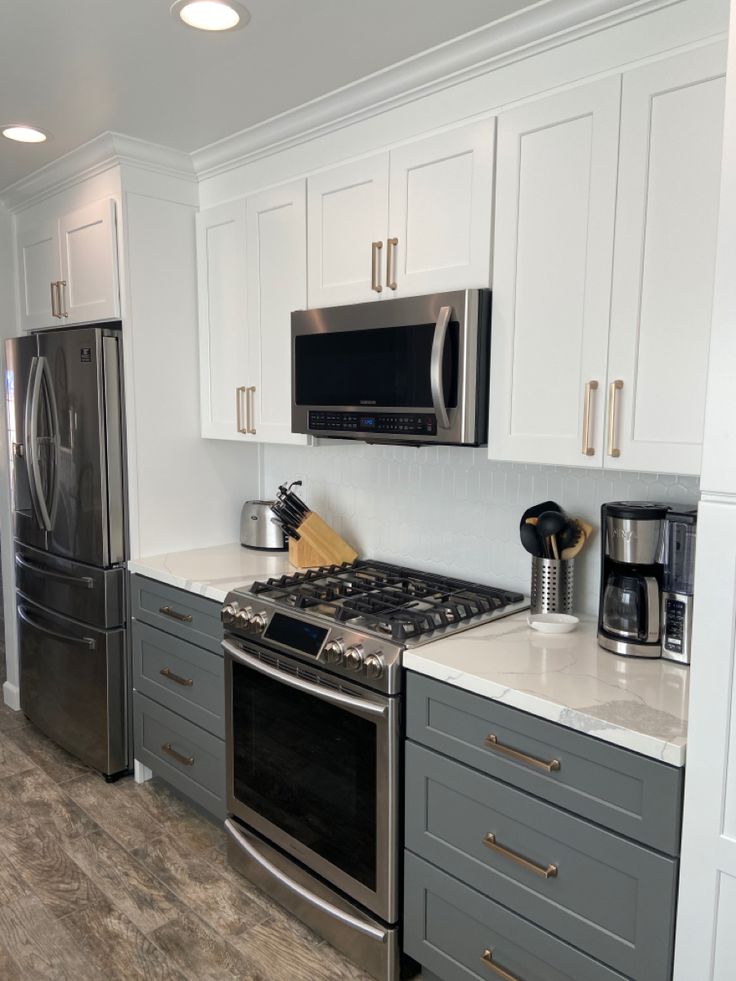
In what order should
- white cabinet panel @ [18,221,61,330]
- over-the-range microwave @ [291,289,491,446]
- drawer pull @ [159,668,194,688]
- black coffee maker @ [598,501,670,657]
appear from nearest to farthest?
1. black coffee maker @ [598,501,670,657]
2. over-the-range microwave @ [291,289,491,446]
3. drawer pull @ [159,668,194,688]
4. white cabinet panel @ [18,221,61,330]

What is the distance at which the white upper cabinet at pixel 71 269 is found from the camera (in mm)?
2838

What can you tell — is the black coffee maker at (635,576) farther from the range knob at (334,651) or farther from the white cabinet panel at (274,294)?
the white cabinet panel at (274,294)

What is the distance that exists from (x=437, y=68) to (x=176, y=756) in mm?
2405

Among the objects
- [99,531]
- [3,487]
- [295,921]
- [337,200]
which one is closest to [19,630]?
[3,487]

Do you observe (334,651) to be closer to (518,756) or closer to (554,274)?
(518,756)

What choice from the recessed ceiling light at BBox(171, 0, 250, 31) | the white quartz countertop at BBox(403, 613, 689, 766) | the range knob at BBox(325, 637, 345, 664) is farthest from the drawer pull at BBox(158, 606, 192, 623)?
the recessed ceiling light at BBox(171, 0, 250, 31)

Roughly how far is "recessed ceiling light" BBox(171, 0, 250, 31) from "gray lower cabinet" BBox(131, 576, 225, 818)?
1654mm

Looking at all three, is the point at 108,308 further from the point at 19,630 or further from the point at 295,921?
the point at 295,921

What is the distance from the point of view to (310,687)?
207 cm

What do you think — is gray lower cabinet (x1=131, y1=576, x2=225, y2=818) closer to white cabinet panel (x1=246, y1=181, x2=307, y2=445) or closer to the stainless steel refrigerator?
the stainless steel refrigerator

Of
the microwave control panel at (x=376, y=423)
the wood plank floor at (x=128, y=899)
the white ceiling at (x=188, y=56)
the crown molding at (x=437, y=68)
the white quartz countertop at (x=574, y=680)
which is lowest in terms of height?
the wood plank floor at (x=128, y=899)

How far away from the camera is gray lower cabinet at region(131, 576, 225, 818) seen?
100 inches

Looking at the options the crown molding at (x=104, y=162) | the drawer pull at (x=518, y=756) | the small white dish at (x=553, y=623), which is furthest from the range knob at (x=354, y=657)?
the crown molding at (x=104, y=162)

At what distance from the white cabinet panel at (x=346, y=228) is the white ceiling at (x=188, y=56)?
25 centimetres
